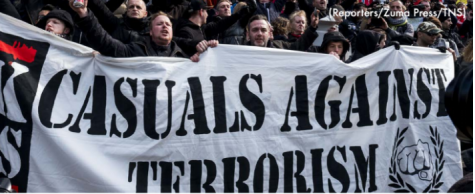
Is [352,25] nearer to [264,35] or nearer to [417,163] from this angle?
[264,35]

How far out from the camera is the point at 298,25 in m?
7.40

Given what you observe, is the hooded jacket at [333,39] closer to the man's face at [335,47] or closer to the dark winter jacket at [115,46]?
the man's face at [335,47]

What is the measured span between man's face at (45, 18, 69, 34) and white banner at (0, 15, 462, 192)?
27.4 inches

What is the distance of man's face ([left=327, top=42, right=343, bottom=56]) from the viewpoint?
612 cm

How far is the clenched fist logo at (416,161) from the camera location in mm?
5078

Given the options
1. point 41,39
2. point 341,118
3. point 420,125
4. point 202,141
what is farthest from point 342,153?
point 41,39

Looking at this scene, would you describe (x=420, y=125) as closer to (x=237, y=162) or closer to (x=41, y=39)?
(x=237, y=162)

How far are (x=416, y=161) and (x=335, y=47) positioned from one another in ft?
4.60

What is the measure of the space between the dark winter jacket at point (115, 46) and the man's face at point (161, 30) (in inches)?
1.9

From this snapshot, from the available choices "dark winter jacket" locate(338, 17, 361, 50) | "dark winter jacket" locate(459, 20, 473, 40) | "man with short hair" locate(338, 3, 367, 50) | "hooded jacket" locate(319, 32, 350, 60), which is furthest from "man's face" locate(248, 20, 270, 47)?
"dark winter jacket" locate(459, 20, 473, 40)

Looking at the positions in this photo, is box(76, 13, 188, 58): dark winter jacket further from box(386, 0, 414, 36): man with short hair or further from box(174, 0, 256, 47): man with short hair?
box(386, 0, 414, 36): man with short hair

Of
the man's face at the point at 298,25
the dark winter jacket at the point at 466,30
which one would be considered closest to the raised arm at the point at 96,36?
the man's face at the point at 298,25

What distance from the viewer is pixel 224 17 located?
7.50 meters

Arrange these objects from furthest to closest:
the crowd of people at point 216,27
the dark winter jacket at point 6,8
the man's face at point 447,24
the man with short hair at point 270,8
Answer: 1. the man's face at point 447,24
2. the man with short hair at point 270,8
3. the dark winter jacket at point 6,8
4. the crowd of people at point 216,27
